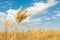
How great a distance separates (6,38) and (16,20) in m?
0.82

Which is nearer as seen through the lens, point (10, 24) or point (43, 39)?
point (10, 24)

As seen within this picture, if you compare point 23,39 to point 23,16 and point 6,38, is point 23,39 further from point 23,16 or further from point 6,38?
point 23,16

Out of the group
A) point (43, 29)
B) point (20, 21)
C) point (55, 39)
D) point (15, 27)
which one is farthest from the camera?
point (43, 29)

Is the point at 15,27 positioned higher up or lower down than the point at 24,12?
lower down

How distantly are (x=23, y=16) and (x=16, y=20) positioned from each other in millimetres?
161

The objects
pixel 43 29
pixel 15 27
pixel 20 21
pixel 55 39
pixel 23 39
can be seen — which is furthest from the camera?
pixel 43 29

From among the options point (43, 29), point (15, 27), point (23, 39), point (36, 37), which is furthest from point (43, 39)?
point (15, 27)

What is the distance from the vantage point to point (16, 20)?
3266 mm

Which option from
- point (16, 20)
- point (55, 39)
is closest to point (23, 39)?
point (55, 39)

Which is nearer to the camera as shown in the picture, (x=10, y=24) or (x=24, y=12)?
(x=24, y=12)

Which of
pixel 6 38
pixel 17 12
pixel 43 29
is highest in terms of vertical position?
pixel 43 29

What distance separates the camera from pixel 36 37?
4586 mm

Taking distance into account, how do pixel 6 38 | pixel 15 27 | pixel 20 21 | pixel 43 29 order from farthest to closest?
1. pixel 43 29
2. pixel 6 38
3. pixel 15 27
4. pixel 20 21

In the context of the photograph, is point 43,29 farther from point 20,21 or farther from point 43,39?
point 20,21
